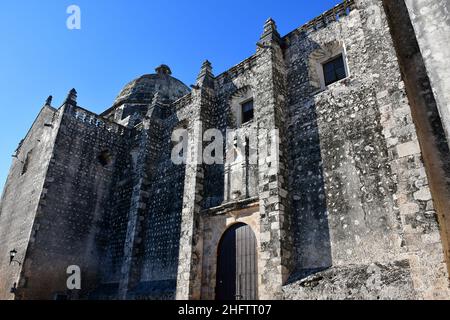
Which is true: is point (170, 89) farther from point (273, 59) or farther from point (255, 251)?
point (255, 251)

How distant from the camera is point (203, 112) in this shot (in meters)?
11.4

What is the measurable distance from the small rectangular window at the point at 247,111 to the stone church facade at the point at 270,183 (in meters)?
0.04

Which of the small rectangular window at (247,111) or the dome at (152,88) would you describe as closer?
the small rectangular window at (247,111)

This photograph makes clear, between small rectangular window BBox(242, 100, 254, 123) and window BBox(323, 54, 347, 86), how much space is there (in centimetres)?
263

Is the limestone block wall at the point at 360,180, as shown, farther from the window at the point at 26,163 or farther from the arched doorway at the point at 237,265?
the window at the point at 26,163

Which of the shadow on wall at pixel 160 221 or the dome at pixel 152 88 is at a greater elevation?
the dome at pixel 152 88

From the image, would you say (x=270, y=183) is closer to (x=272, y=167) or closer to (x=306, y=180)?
(x=272, y=167)

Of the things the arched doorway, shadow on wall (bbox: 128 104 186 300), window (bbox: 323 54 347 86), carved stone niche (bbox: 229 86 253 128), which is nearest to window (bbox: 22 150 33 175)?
shadow on wall (bbox: 128 104 186 300)

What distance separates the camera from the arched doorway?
830cm

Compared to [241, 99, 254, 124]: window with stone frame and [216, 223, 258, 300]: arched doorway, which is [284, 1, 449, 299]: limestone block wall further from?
[241, 99, 254, 124]: window with stone frame

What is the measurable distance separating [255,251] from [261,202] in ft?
4.46

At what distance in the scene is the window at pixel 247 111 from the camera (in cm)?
1089

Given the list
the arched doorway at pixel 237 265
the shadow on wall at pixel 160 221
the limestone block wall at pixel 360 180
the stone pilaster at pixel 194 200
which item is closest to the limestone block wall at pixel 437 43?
the limestone block wall at pixel 360 180
